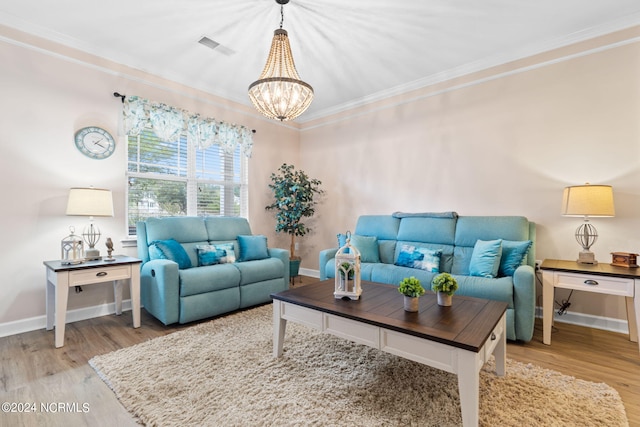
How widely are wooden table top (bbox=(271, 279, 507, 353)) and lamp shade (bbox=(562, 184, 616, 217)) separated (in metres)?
1.36

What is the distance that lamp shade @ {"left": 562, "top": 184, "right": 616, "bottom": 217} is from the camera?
2.53m

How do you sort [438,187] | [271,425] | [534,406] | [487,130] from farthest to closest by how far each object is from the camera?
[438,187] → [487,130] → [534,406] → [271,425]

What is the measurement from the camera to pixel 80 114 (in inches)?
123

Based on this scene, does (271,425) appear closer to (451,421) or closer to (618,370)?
(451,421)

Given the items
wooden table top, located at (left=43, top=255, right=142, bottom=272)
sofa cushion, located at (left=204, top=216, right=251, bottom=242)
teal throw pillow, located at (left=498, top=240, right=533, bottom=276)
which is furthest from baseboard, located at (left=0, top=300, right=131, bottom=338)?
teal throw pillow, located at (left=498, top=240, right=533, bottom=276)

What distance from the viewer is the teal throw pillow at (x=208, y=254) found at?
3.43 metres

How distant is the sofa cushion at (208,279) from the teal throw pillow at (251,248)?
477 millimetres

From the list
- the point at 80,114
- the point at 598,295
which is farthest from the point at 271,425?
the point at 80,114

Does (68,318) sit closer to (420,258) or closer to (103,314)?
(103,314)

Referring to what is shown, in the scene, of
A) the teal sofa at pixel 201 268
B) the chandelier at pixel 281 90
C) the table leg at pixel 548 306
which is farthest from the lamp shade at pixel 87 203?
the table leg at pixel 548 306

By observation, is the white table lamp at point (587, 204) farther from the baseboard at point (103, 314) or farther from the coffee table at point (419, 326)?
the coffee table at point (419, 326)

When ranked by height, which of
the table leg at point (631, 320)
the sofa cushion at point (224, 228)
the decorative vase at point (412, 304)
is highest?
the sofa cushion at point (224, 228)

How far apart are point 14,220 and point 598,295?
18.5 feet

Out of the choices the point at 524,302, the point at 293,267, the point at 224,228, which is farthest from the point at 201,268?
the point at 524,302
